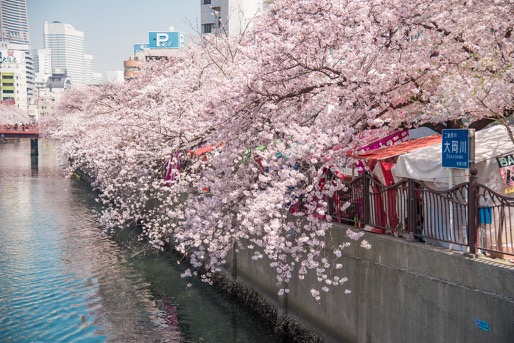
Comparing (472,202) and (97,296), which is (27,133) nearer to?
(97,296)

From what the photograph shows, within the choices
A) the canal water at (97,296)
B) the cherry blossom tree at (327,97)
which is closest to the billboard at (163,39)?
the canal water at (97,296)

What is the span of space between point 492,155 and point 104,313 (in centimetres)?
1196

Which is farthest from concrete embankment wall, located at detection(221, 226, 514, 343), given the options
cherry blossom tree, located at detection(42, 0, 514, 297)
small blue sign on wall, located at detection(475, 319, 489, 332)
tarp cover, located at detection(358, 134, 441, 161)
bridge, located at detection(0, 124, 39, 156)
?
bridge, located at detection(0, 124, 39, 156)

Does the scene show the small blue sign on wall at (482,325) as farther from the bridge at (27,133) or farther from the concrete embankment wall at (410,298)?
the bridge at (27,133)

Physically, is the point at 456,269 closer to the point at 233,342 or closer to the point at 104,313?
the point at 233,342

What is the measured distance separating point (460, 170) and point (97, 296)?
13.1 metres

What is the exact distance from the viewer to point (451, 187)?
11.0 meters

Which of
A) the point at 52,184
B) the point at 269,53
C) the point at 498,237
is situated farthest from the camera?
the point at 52,184

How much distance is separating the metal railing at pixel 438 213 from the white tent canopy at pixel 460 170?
251mm

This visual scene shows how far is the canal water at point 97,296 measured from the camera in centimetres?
1656

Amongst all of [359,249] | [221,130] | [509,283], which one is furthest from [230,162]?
[509,283]

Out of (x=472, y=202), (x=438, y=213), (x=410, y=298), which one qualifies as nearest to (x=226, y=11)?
(x=438, y=213)

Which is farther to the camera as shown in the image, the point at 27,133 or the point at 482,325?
the point at 27,133

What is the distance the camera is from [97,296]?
19953mm
